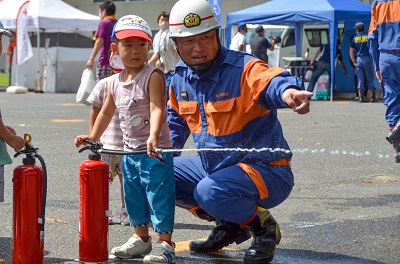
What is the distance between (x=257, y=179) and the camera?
4.84m

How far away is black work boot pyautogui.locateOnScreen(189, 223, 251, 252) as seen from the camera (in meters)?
5.27

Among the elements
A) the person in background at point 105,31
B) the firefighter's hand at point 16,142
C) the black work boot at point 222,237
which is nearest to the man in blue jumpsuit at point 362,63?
the person in background at point 105,31

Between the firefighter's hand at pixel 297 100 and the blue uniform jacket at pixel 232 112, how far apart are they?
35 cm

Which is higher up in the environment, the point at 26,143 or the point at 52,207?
the point at 26,143

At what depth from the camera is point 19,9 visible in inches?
990

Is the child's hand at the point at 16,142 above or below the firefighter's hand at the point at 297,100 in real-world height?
below

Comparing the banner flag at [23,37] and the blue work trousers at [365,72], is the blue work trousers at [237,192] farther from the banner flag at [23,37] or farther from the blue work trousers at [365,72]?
the banner flag at [23,37]

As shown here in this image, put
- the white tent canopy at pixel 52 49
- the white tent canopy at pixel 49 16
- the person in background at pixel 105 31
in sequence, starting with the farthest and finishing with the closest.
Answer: the white tent canopy at pixel 52 49 → the white tent canopy at pixel 49 16 → the person in background at pixel 105 31

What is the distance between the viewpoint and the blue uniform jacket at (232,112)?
4.91m

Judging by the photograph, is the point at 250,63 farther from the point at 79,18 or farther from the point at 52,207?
the point at 79,18

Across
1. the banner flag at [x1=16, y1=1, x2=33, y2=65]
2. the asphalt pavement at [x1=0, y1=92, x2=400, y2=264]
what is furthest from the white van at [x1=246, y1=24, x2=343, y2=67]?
the asphalt pavement at [x1=0, y1=92, x2=400, y2=264]

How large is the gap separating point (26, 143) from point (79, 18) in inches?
858

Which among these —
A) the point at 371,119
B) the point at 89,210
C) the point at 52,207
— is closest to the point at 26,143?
the point at 89,210

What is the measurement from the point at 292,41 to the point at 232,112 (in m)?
21.9
